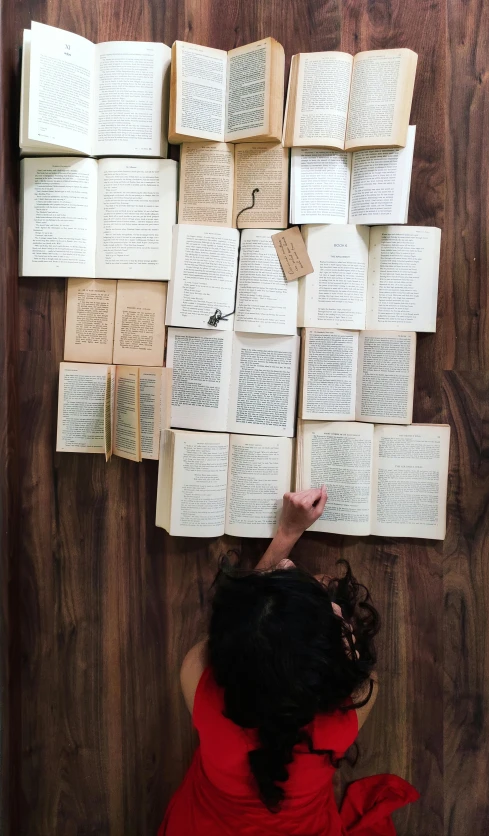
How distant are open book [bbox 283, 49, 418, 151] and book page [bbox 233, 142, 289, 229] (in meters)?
0.04

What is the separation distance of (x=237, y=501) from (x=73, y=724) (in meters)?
0.62

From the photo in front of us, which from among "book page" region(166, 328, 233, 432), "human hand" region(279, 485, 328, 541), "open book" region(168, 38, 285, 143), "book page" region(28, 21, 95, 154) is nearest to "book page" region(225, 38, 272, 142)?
"open book" region(168, 38, 285, 143)

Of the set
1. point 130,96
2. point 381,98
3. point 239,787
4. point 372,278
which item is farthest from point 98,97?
point 239,787

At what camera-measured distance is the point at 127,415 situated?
1.12 m

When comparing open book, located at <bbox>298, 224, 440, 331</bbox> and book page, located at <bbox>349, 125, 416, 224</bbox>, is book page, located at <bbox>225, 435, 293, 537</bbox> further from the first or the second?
book page, located at <bbox>349, 125, 416, 224</bbox>

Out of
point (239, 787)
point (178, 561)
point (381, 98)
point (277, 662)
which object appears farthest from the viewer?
point (178, 561)

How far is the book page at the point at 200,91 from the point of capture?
3.53ft

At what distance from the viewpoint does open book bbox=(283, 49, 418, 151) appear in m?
1.07

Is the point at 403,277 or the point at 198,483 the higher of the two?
the point at 403,277

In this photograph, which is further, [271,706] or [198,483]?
[198,483]

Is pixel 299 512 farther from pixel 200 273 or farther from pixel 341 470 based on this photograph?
pixel 200 273

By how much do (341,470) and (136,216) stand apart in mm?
667

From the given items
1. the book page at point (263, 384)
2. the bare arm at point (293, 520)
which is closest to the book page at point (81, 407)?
the book page at point (263, 384)

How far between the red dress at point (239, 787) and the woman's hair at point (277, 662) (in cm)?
3
